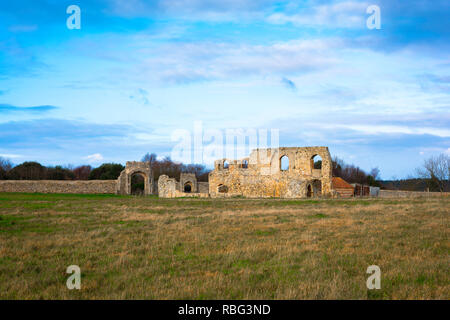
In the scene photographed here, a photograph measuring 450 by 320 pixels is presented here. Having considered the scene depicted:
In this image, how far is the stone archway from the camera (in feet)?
131

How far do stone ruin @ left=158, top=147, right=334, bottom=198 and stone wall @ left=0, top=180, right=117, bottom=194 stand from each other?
23.0 ft

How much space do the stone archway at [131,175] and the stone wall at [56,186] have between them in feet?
3.82

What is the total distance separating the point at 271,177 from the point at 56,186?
21.1m

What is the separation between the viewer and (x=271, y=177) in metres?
35.5

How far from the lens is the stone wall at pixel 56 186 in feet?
129

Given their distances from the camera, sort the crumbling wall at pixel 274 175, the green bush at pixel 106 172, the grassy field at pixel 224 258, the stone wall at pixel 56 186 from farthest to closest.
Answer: the green bush at pixel 106 172
the stone wall at pixel 56 186
the crumbling wall at pixel 274 175
the grassy field at pixel 224 258

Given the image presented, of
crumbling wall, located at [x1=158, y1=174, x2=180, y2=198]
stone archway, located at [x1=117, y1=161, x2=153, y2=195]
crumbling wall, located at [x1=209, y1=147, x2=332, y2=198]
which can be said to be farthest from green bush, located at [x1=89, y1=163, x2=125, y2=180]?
crumbling wall, located at [x1=209, y1=147, x2=332, y2=198]

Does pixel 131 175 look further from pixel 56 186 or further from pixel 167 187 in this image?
pixel 56 186

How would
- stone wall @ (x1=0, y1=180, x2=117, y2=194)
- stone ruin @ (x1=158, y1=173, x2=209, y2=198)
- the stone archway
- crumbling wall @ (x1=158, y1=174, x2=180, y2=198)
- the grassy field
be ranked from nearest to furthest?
the grassy field
stone ruin @ (x1=158, y1=173, x2=209, y2=198)
crumbling wall @ (x1=158, y1=174, x2=180, y2=198)
stone wall @ (x1=0, y1=180, x2=117, y2=194)
the stone archway

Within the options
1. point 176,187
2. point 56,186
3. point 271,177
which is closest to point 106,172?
→ point 56,186

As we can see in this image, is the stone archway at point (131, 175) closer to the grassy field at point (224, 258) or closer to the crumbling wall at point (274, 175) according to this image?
the crumbling wall at point (274, 175)

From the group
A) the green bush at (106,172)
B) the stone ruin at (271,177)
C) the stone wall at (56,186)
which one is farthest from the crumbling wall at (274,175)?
the green bush at (106,172)

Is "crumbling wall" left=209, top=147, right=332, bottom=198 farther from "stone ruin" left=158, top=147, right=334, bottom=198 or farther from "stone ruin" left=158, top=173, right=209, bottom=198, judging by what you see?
"stone ruin" left=158, top=173, right=209, bottom=198

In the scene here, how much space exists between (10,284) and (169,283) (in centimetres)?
236
